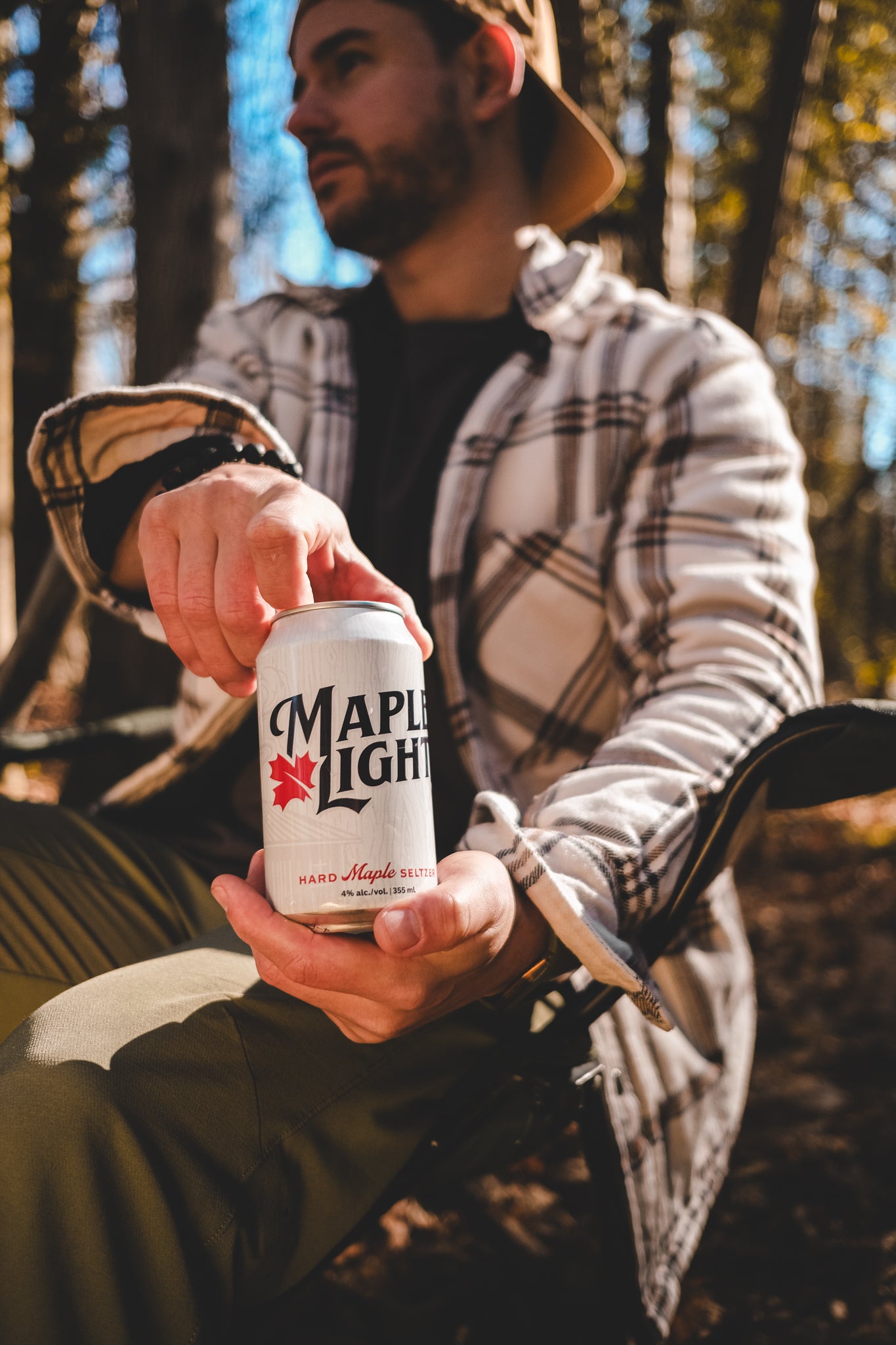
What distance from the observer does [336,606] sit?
872 mm

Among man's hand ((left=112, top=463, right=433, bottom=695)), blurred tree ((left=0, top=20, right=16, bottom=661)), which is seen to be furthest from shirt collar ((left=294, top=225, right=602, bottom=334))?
blurred tree ((left=0, top=20, right=16, bottom=661))

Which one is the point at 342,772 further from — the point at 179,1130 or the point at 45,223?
the point at 45,223

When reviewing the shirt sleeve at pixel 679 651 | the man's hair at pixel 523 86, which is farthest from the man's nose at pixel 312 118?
the shirt sleeve at pixel 679 651

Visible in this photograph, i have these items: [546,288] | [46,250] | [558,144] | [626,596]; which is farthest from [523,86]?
[46,250]

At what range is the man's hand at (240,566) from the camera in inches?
35.0

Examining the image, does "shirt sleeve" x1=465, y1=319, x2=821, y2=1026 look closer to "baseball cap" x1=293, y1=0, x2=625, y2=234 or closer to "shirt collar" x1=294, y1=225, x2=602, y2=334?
"shirt collar" x1=294, y1=225, x2=602, y2=334

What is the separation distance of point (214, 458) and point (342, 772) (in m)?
0.54

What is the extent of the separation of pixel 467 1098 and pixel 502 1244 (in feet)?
2.46

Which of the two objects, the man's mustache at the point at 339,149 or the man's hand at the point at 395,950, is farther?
the man's mustache at the point at 339,149

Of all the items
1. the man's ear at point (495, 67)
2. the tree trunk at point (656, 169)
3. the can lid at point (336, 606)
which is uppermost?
the tree trunk at point (656, 169)

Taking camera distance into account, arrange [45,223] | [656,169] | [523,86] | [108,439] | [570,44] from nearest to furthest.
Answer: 1. [108,439]
2. [523,86]
3. [570,44]
4. [45,223]
5. [656,169]

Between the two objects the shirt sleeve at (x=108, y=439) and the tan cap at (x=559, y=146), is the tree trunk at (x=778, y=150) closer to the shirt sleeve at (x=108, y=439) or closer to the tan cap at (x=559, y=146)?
the tan cap at (x=559, y=146)

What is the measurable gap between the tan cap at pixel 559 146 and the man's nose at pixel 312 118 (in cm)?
35

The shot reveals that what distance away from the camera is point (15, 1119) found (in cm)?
80
